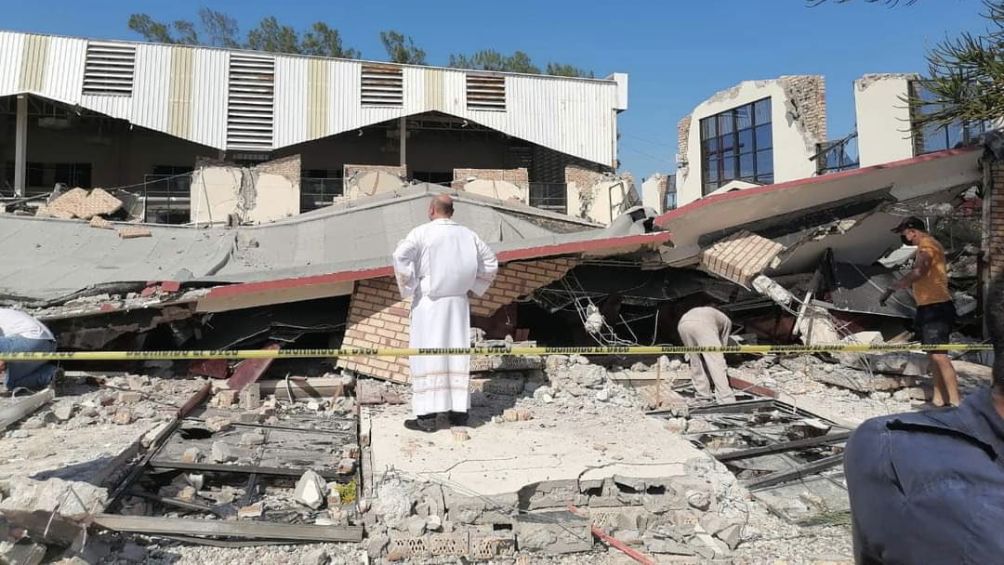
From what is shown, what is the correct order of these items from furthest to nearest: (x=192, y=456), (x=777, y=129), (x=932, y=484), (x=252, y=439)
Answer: (x=777, y=129) < (x=252, y=439) < (x=192, y=456) < (x=932, y=484)

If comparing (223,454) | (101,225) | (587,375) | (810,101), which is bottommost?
(223,454)

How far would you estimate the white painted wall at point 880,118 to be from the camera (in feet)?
51.3

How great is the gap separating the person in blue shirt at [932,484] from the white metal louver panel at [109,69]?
67.6 feet

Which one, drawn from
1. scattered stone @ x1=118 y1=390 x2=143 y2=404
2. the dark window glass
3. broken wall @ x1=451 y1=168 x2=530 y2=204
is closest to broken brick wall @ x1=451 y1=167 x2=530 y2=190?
broken wall @ x1=451 y1=168 x2=530 y2=204

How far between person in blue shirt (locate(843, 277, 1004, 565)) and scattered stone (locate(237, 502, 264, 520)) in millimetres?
3078

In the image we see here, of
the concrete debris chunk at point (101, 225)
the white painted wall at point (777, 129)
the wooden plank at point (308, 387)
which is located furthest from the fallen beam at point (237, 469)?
the white painted wall at point (777, 129)

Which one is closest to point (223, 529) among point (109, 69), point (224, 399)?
point (224, 399)

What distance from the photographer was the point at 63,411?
4.93 meters

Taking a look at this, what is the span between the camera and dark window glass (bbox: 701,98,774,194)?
813 inches

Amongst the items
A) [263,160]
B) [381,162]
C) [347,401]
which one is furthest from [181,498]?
[381,162]

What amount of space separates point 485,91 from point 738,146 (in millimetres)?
8632

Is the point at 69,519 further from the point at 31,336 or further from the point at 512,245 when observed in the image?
the point at 512,245

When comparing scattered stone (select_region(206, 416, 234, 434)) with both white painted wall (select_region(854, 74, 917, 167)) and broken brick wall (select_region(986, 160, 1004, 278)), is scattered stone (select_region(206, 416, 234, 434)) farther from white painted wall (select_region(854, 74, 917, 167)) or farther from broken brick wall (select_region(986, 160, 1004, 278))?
white painted wall (select_region(854, 74, 917, 167))

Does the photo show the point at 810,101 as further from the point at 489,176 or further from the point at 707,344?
the point at 707,344
